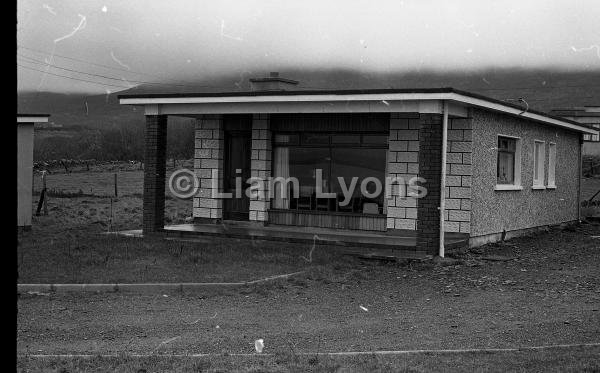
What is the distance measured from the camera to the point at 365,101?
52.7 ft

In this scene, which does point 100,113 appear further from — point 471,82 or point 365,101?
point 365,101

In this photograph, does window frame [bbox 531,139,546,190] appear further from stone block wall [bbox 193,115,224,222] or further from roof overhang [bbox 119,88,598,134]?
stone block wall [bbox 193,115,224,222]

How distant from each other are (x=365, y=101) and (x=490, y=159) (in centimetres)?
367

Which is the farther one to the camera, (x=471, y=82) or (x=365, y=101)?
(x=471, y=82)

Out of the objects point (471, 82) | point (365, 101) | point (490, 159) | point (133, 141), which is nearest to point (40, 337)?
point (365, 101)

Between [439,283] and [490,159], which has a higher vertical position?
[490,159]

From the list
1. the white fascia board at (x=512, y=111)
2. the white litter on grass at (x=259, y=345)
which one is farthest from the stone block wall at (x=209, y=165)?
the white litter on grass at (x=259, y=345)

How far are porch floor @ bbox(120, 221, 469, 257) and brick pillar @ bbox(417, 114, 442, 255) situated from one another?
543 mm

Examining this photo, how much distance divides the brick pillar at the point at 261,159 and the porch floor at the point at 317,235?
377 millimetres

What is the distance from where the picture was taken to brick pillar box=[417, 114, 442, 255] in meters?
15.4

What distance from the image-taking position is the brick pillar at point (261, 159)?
19609mm

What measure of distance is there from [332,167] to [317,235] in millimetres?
2065

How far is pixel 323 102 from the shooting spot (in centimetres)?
1639
